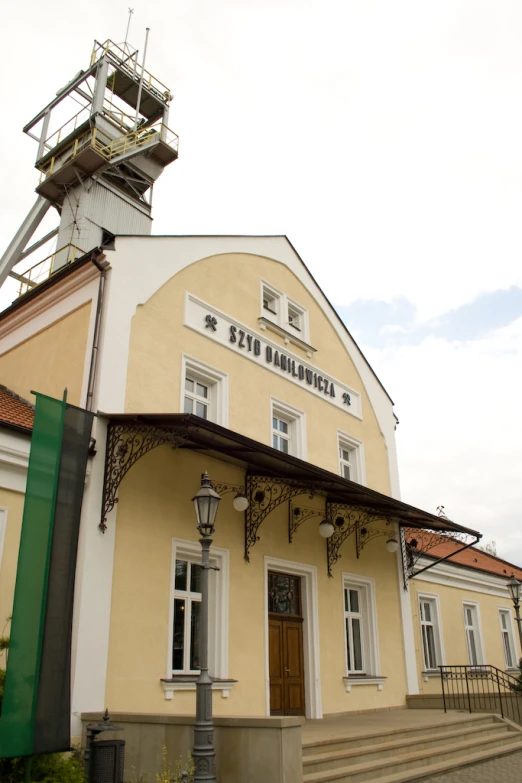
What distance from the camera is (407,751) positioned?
32.6 feet

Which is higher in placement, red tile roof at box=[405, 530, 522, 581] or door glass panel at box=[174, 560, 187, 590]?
red tile roof at box=[405, 530, 522, 581]

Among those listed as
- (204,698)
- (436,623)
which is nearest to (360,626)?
(436,623)

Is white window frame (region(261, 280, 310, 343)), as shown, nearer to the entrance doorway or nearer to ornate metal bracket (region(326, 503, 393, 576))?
ornate metal bracket (region(326, 503, 393, 576))

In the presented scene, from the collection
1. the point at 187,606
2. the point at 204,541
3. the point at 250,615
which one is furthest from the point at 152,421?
the point at 250,615

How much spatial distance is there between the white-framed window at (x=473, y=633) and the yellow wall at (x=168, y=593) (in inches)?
228

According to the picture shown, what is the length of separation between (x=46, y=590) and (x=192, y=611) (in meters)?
4.61

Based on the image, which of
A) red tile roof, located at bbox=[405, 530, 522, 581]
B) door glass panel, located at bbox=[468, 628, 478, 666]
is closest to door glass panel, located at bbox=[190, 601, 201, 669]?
red tile roof, located at bbox=[405, 530, 522, 581]

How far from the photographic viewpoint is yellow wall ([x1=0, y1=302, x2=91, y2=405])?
10834 millimetres

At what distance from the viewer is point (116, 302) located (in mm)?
11016

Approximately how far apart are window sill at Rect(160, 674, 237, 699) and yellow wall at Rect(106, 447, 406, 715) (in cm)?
8

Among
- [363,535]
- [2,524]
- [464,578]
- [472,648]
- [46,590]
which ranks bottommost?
[472,648]

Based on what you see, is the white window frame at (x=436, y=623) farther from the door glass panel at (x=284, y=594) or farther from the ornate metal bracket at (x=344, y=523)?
the door glass panel at (x=284, y=594)

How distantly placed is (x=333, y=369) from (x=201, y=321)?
460 cm

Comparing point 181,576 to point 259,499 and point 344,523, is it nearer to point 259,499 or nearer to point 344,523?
point 259,499
